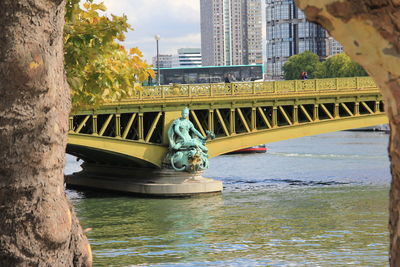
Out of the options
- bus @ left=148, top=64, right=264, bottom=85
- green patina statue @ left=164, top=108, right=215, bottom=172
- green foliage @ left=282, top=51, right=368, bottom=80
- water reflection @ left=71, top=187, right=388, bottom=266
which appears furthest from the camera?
green foliage @ left=282, top=51, right=368, bottom=80

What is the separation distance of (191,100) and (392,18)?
33.6m

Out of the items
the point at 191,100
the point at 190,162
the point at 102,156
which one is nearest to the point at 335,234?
the point at 190,162

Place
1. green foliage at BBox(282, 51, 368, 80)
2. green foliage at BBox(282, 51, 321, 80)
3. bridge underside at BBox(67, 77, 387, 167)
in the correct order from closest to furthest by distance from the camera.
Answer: bridge underside at BBox(67, 77, 387, 167) → green foliage at BBox(282, 51, 368, 80) → green foliage at BBox(282, 51, 321, 80)

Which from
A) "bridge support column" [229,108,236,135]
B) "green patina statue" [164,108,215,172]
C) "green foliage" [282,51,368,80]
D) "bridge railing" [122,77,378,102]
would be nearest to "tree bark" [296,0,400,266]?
"green patina statue" [164,108,215,172]

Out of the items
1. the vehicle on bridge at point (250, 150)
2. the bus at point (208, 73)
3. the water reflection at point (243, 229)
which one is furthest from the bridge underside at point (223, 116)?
the vehicle on bridge at point (250, 150)

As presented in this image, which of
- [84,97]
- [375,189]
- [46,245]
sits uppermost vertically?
[84,97]

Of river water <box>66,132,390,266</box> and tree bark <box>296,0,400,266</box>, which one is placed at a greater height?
tree bark <box>296,0,400,266</box>

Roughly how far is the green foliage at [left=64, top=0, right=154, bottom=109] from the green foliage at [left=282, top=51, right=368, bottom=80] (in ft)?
329

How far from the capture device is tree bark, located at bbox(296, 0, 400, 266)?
3.04 m

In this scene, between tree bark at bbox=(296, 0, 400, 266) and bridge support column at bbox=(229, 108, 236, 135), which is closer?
tree bark at bbox=(296, 0, 400, 266)

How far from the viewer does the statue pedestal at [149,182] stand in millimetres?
34438

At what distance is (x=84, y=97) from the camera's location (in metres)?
13.3

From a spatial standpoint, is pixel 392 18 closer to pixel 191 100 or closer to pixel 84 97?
pixel 84 97

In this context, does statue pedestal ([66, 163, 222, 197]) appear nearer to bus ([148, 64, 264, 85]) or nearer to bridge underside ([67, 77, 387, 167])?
bridge underside ([67, 77, 387, 167])
